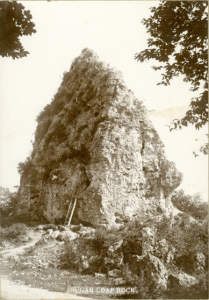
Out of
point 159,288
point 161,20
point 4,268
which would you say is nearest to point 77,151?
point 4,268

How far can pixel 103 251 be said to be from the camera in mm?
11391

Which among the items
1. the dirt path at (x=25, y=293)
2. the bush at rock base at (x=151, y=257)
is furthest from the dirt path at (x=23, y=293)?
the bush at rock base at (x=151, y=257)

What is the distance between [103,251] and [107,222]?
3.94 meters

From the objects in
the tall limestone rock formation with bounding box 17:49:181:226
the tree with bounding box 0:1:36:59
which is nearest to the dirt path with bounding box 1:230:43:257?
the tall limestone rock formation with bounding box 17:49:181:226

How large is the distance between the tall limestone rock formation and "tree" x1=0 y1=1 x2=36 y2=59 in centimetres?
1184

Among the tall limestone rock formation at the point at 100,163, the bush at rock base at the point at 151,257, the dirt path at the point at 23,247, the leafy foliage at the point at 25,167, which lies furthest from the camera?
the leafy foliage at the point at 25,167

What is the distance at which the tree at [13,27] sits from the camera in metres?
5.34

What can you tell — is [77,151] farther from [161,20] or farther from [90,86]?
[161,20]

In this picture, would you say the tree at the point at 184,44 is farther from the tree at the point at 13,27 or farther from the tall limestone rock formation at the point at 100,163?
the tall limestone rock formation at the point at 100,163

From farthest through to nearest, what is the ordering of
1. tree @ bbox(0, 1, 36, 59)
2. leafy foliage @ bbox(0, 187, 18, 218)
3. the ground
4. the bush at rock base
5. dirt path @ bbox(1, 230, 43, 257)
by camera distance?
leafy foliage @ bbox(0, 187, 18, 218) < dirt path @ bbox(1, 230, 43, 257) < the bush at rock base < the ground < tree @ bbox(0, 1, 36, 59)

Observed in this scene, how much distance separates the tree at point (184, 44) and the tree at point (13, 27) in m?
2.86

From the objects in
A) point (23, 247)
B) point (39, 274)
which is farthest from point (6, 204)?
point (39, 274)

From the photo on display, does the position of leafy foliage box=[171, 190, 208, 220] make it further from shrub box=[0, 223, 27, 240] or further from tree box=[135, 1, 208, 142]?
tree box=[135, 1, 208, 142]

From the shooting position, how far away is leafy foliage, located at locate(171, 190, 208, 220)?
23.6 m
